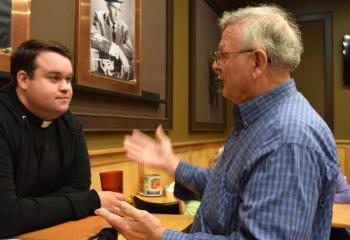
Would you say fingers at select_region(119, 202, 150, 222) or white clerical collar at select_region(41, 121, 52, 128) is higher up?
white clerical collar at select_region(41, 121, 52, 128)

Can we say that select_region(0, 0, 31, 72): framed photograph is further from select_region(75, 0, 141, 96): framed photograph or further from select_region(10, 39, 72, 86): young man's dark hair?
select_region(75, 0, 141, 96): framed photograph

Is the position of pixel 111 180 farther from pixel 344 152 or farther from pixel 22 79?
pixel 344 152

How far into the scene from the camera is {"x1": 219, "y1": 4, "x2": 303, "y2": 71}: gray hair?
3.43 feet

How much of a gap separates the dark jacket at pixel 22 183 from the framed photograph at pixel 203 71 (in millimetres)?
2038

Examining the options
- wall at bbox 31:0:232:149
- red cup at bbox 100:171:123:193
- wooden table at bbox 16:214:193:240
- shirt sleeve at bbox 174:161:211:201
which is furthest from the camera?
wall at bbox 31:0:232:149

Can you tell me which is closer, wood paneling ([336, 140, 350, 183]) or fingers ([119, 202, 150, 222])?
fingers ([119, 202, 150, 222])

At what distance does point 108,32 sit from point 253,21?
4.61 ft

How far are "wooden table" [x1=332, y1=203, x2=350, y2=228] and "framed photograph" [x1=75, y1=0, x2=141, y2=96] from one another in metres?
1.41

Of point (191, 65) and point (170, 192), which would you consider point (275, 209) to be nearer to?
point (170, 192)

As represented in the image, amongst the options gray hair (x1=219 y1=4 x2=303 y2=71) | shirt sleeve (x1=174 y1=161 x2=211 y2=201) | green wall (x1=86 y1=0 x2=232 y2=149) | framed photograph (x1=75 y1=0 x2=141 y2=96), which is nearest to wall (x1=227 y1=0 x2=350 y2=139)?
green wall (x1=86 y1=0 x2=232 y2=149)

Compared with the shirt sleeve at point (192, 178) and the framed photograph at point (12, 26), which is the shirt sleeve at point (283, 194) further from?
the framed photograph at point (12, 26)

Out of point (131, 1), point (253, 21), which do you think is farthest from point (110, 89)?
point (253, 21)

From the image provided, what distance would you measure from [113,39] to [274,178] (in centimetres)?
169

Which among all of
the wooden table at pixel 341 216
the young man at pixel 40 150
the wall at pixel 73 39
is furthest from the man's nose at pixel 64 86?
the wooden table at pixel 341 216
